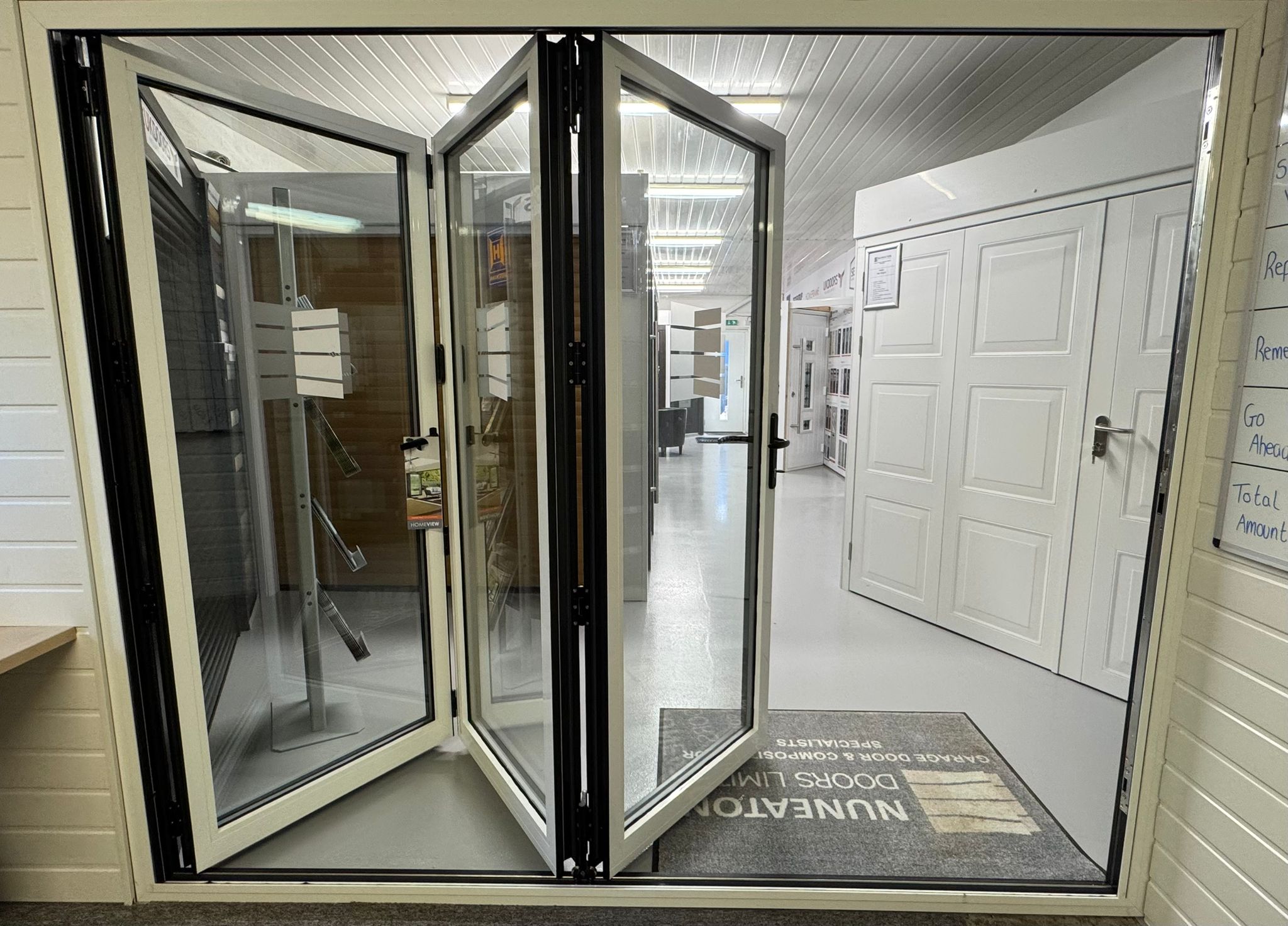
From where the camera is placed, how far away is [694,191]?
492 cm

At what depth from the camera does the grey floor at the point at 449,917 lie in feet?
5.40

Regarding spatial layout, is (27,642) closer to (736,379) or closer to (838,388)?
(736,379)

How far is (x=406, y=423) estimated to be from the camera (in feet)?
7.31

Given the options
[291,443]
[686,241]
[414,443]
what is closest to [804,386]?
[686,241]

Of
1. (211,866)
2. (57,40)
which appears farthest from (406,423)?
(211,866)

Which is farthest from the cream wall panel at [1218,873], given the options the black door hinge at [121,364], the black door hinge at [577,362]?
the black door hinge at [121,364]

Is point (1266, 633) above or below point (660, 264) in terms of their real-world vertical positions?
below

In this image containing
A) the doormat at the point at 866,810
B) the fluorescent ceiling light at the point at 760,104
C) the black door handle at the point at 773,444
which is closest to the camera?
the doormat at the point at 866,810

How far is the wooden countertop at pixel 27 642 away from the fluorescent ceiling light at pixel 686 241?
6594 mm

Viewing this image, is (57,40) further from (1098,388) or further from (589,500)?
(1098,388)

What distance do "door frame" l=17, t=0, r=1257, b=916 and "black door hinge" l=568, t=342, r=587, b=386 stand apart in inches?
28.0

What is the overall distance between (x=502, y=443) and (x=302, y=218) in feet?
3.51

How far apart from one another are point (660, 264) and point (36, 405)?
7.16 meters

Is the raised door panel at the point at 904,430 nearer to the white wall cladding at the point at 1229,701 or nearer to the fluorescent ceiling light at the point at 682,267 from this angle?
the white wall cladding at the point at 1229,701
